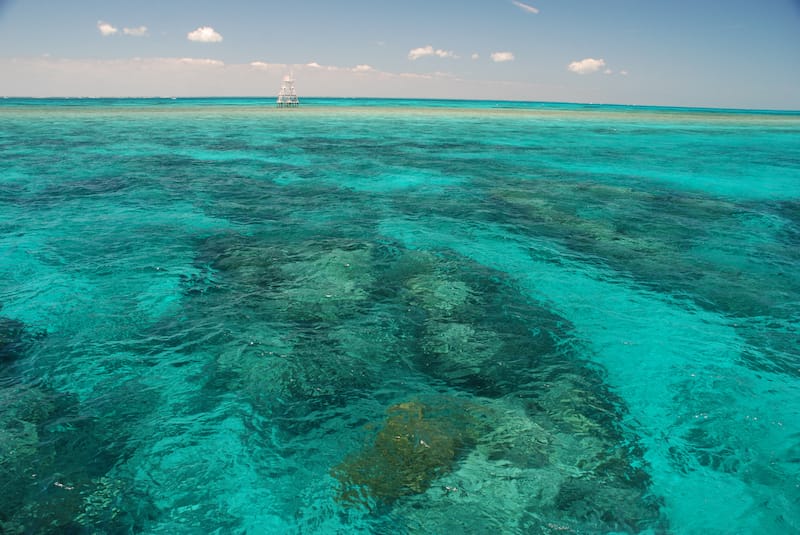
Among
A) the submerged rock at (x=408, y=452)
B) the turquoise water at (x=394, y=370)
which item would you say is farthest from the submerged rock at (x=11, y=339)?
the submerged rock at (x=408, y=452)

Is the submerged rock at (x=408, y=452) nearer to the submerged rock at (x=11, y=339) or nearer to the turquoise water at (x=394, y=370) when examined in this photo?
the turquoise water at (x=394, y=370)

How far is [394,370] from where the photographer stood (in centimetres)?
909

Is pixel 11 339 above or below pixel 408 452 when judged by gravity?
above

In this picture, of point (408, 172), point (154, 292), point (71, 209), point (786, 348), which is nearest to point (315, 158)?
point (408, 172)

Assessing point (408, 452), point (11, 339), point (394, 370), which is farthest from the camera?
point (11, 339)

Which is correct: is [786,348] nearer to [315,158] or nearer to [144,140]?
[315,158]

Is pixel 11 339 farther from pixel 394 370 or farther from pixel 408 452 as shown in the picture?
pixel 408 452

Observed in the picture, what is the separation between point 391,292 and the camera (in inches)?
487

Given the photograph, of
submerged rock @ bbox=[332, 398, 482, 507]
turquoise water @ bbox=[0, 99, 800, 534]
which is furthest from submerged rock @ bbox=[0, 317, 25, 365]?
submerged rock @ bbox=[332, 398, 482, 507]

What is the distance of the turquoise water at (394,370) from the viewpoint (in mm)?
6223

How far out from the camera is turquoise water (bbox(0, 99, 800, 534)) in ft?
20.4

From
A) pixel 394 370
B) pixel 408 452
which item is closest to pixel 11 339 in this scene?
pixel 394 370

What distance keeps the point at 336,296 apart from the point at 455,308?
337 cm

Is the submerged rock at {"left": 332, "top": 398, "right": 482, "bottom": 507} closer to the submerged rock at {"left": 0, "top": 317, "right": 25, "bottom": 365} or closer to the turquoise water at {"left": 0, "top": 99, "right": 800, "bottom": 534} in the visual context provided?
the turquoise water at {"left": 0, "top": 99, "right": 800, "bottom": 534}
